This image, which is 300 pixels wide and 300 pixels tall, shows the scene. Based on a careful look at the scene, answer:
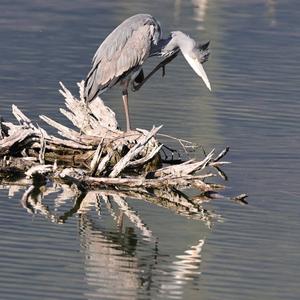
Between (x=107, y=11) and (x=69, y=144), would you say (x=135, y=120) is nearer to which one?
(x=69, y=144)

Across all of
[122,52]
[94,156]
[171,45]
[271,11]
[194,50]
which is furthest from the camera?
[271,11]

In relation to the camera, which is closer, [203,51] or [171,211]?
[171,211]

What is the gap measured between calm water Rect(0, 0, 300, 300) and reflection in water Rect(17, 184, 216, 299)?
16 millimetres

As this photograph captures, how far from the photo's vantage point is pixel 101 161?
12.5 meters

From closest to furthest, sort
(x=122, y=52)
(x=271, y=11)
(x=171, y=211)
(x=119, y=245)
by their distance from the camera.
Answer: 1. (x=119, y=245)
2. (x=171, y=211)
3. (x=122, y=52)
4. (x=271, y=11)

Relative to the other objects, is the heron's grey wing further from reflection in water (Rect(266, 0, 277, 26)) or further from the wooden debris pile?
reflection in water (Rect(266, 0, 277, 26))

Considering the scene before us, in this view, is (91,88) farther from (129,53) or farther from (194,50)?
(194,50)

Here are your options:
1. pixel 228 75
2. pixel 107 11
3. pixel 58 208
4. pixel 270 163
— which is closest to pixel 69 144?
pixel 58 208

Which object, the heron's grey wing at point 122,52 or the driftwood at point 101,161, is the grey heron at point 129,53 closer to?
the heron's grey wing at point 122,52

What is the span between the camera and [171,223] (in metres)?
11.7

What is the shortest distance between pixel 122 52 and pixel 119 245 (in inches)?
126

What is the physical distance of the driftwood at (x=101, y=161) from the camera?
40.9 feet

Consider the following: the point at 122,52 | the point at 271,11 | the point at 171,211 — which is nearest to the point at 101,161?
the point at 171,211

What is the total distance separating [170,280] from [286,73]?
364 inches
